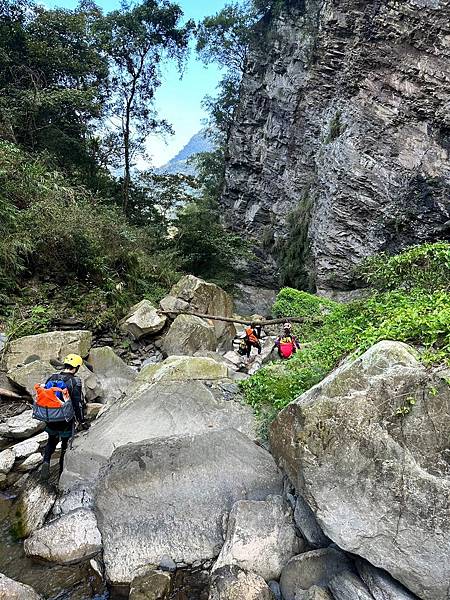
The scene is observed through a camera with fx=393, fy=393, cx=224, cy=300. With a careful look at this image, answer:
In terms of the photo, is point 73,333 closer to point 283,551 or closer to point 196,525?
point 196,525

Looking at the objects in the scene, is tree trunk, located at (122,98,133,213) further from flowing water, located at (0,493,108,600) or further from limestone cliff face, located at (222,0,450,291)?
flowing water, located at (0,493,108,600)

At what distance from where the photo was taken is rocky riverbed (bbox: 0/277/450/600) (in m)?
3.39

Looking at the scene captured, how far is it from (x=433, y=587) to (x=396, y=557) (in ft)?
1.04

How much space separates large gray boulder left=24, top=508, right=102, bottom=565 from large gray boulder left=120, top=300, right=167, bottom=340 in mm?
7139

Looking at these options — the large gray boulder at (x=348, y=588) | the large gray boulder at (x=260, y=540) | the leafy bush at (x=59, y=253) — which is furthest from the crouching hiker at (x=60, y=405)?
the leafy bush at (x=59, y=253)

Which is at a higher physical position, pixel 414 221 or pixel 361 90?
pixel 361 90

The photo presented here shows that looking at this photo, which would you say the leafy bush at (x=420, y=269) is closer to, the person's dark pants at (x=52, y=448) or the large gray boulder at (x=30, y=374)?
the person's dark pants at (x=52, y=448)

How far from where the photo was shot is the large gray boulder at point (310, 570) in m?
3.96

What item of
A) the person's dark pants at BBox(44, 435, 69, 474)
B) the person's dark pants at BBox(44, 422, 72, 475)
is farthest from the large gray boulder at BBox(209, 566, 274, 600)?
the person's dark pants at BBox(44, 435, 69, 474)

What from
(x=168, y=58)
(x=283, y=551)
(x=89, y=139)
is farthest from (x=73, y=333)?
(x=168, y=58)

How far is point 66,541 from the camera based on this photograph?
189 inches

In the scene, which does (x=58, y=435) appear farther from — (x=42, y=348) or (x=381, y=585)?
(x=381, y=585)

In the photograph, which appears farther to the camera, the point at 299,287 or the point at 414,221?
the point at 299,287

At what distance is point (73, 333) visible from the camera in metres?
9.92
